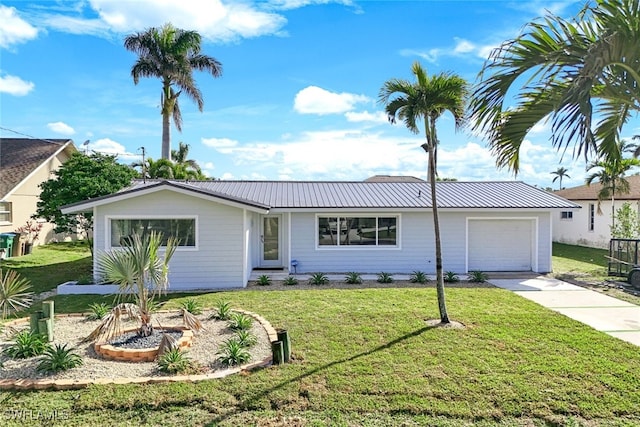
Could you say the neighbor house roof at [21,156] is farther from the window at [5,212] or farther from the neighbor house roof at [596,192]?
the neighbor house roof at [596,192]

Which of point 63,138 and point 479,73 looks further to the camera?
point 63,138

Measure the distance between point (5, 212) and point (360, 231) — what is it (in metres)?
17.8

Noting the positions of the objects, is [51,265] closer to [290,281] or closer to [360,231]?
[290,281]

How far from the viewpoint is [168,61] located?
25062 millimetres

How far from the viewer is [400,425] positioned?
167 inches

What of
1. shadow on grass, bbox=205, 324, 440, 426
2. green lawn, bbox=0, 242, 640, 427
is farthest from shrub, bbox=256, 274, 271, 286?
shadow on grass, bbox=205, 324, 440, 426

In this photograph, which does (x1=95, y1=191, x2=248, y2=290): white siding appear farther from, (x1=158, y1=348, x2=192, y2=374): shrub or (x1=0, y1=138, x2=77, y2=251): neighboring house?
(x1=0, y1=138, x2=77, y2=251): neighboring house

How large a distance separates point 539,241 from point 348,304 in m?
9.13

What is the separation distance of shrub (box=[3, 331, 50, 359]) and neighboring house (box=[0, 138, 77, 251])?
15.9 meters

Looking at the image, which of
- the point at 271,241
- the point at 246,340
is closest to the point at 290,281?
the point at 271,241

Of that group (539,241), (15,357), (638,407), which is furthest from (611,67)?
(539,241)

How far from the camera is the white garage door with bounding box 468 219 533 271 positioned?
14.7 meters

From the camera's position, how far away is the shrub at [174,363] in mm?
5434

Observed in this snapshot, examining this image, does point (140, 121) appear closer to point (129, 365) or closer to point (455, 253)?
point (455, 253)
